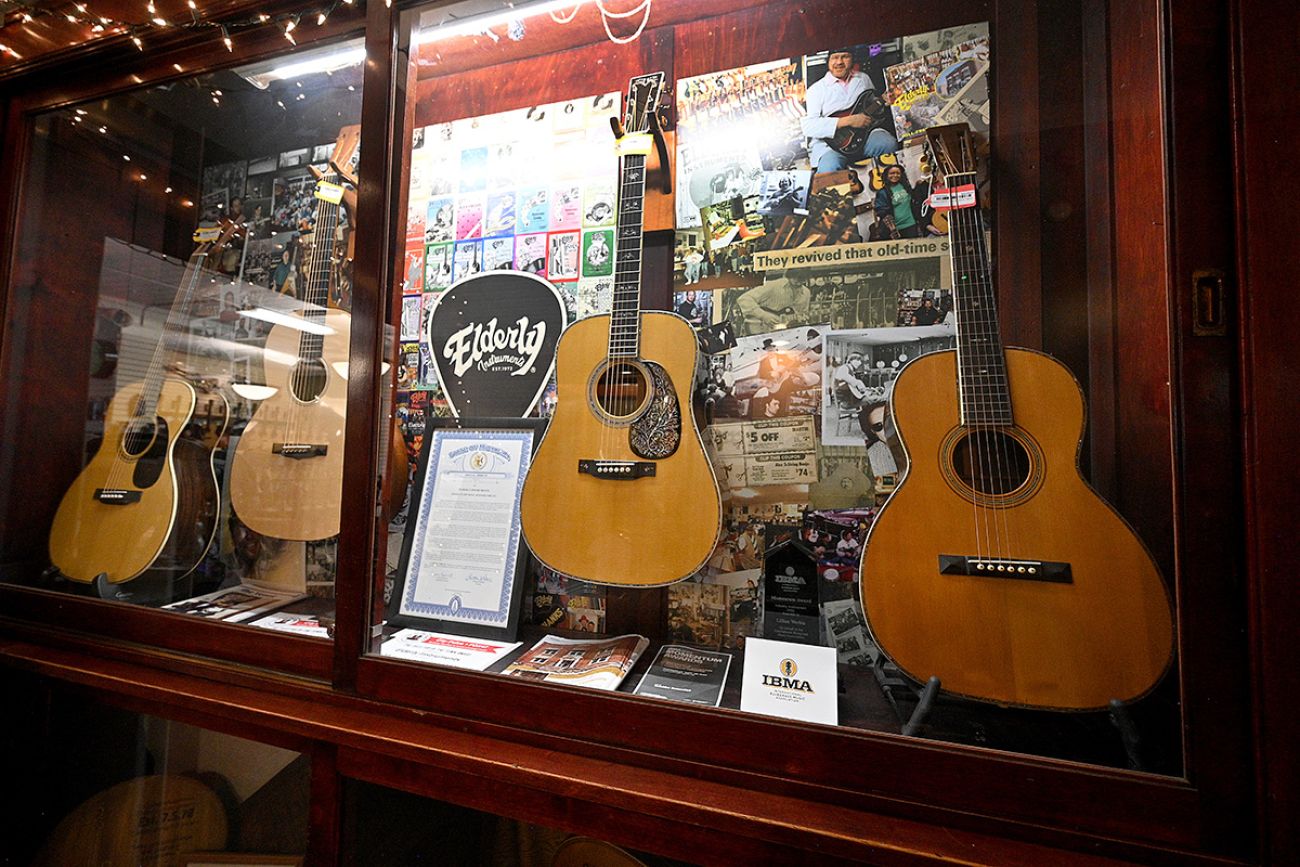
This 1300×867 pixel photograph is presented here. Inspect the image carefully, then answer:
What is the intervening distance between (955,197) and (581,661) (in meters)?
1.02

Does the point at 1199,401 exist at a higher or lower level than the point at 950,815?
higher

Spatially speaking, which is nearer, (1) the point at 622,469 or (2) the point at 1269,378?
(2) the point at 1269,378

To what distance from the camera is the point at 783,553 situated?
104 centimetres

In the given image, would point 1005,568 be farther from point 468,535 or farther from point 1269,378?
point 468,535

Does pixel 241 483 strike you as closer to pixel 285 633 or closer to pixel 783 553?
pixel 285 633

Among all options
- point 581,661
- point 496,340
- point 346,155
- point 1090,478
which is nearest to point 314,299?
point 346,155

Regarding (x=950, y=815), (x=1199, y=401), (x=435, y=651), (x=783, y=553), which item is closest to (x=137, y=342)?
(x=435, y=651)

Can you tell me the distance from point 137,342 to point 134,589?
62 centimetres

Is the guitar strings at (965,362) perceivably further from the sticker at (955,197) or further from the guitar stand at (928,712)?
the guitar stand at (928,712)

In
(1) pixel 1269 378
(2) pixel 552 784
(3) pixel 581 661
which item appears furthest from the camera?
(3) pixel 581 661

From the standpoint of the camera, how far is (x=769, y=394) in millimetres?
1103

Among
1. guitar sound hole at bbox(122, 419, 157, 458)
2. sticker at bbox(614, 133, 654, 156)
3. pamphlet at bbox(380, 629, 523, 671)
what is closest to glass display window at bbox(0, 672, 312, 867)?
pamphlet at bbox(380, 629, 523, 671)

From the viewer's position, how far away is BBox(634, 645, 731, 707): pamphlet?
2.66 ft

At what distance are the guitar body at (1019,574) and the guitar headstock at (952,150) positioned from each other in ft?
1.16
